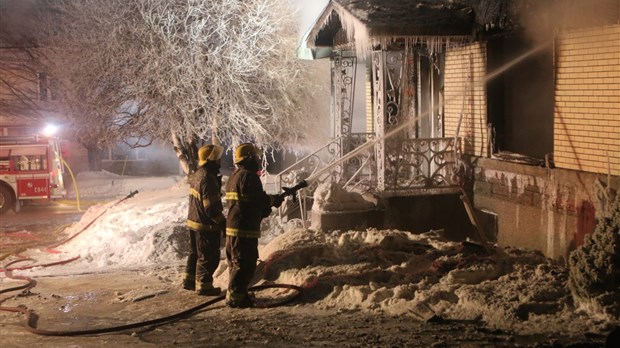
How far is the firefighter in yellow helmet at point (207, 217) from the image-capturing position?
8156mm

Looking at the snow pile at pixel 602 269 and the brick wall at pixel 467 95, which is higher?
the brick wall at pixel 467 95

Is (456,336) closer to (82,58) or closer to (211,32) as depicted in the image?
(211,32)

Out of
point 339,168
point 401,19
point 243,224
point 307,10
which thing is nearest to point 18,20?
point 307,10

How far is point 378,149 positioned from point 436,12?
232cm

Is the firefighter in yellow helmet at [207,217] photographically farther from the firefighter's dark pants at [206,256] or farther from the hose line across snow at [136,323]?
the hose line across snow at [136,323]

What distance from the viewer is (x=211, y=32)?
1630cm

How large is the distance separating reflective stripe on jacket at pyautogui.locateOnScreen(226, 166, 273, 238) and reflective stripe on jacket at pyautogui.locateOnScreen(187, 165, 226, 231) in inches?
19.7

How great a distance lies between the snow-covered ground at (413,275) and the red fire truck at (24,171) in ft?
27.1

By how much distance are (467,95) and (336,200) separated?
296cm

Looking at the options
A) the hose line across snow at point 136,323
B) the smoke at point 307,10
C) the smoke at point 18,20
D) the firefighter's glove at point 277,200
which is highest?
the smoke at point 18,20

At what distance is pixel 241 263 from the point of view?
7516 millimetres

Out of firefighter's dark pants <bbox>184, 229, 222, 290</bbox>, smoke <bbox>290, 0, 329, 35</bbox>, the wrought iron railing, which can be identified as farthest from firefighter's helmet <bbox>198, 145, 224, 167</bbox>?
smoke <bbox>290, 0, 329, 35</bbox>

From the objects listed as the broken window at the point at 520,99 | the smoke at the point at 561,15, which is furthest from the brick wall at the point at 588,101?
the broken window at the point at 520,99

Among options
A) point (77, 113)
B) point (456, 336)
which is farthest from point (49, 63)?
point (456, 336)
